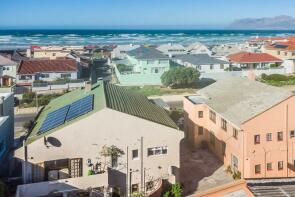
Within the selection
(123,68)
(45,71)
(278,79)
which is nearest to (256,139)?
(278,79)

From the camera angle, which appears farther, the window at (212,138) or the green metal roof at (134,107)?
the window at (212,138)

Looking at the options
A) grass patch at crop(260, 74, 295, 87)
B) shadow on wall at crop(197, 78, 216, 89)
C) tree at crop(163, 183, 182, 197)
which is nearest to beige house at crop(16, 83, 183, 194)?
tree at crop(163, 183, 182, 197)

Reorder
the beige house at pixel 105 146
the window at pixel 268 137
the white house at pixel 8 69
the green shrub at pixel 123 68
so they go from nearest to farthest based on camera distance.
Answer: the beige house at pixel 105 146
the window at pixel 268 137
the white house at pixel 8 69
the green shrub at pixel 123 68

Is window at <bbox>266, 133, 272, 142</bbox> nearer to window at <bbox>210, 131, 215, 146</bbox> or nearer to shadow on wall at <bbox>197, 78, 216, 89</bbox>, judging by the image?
window at <bbox>210, 131, 215, 146</bbox>

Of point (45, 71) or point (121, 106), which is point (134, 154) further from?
point (45, 71)

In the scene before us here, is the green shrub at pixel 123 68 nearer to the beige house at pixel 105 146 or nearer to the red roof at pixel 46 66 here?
the red roof at pixel 46 66

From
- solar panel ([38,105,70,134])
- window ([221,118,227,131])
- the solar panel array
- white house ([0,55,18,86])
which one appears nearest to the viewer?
solar panel ([38,105,70,134])

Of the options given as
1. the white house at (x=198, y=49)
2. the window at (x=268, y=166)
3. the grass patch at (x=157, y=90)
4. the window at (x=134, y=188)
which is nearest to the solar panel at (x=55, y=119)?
the window at (x=134, y=188)

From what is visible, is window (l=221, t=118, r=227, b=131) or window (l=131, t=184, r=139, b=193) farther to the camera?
window (l=221, t=118, r=227, b=131)
